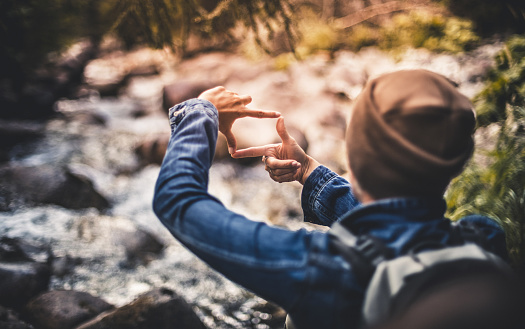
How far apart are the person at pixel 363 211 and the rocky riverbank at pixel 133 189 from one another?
5.76 feet

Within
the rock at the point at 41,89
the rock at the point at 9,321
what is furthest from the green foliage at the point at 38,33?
the rock at the point at 9,321

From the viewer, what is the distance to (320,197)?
4.65ft

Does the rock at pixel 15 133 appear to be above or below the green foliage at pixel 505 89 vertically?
below

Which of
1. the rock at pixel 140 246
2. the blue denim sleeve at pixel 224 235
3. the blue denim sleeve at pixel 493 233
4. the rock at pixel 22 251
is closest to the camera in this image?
the blue denim sleeve at pixel 224 235

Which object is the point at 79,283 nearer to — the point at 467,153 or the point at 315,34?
the point at 467,153

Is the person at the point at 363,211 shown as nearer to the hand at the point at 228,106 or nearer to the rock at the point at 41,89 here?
the hand at the point at 228,106

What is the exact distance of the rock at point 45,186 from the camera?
4469mm

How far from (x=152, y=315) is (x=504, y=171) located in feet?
10.8

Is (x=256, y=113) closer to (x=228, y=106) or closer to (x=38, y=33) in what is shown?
(x=228, y=106)

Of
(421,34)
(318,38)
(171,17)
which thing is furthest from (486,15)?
(171,17)

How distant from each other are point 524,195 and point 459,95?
8.19ft

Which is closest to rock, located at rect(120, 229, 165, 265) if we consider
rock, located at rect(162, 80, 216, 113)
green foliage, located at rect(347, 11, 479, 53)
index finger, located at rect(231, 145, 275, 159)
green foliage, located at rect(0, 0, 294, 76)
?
green foliage, located at rect(0, 0, 294, 76)

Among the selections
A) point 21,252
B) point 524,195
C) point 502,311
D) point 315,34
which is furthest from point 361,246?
point 315,34

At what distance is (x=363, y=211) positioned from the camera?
825 millimetres
